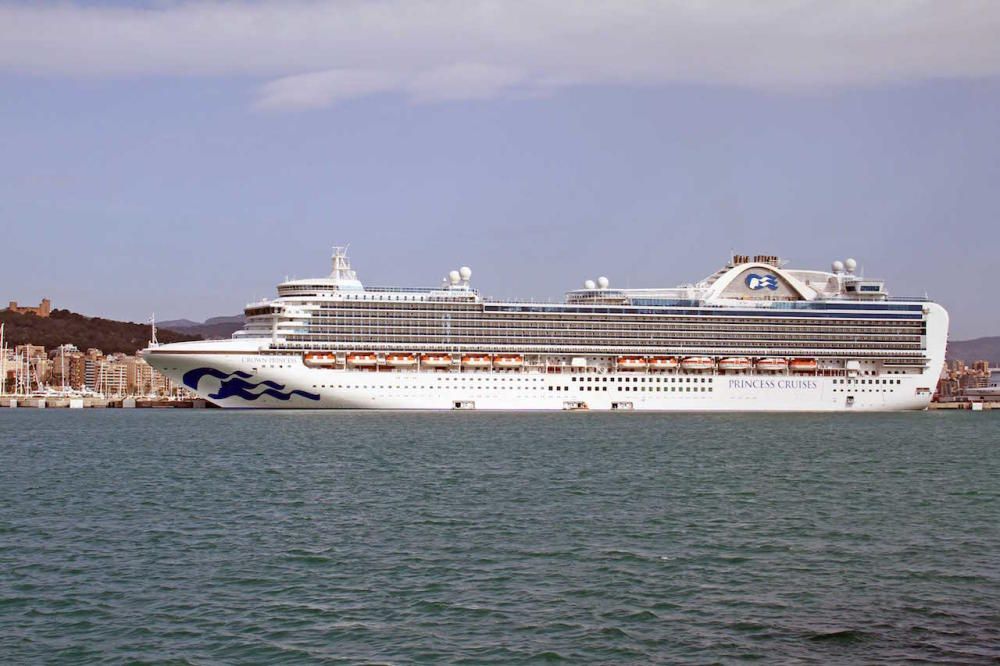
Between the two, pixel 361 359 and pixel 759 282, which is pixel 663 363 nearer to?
pixel 759 282

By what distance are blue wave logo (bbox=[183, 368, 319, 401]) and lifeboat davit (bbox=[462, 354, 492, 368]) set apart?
11.3m

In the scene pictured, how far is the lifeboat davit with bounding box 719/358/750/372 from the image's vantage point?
289ft

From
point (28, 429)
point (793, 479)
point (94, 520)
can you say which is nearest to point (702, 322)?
point (28, 429)

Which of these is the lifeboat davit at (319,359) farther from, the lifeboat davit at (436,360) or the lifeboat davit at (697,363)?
the lifeboat davit at (697,363)

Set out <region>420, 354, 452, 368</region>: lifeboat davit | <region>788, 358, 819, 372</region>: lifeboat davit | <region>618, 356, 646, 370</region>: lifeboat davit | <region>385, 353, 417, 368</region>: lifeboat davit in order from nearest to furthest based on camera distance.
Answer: <region>385, 353, 417, 368</region>: lifeboat davit → <region>420, 354, 452, 368</region>: lifeboat davit → <region>618, 356, 646, 370</region>: lifeboat davit → <region>788, 358, 819, 372</region>: lifeboat davit

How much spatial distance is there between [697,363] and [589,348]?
8.35 m

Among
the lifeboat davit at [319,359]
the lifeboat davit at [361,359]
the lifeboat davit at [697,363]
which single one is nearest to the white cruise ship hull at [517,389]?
the lifeboat davit at [697,363]

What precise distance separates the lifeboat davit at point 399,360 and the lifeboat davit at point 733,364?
23.8 meters

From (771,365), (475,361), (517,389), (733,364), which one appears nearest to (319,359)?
(475,361)

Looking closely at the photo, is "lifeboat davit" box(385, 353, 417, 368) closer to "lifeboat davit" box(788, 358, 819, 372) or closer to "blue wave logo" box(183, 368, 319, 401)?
"blue wave logo" box(183, 368, 319, 401)

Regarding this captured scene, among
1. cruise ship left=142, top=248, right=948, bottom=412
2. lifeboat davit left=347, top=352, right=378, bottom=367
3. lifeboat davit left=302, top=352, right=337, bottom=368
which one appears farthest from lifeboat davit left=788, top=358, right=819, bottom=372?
lifeboat davit left=302, top=352, right=337, bottom=368

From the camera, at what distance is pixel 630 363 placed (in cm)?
8669

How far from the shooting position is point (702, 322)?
89.1m

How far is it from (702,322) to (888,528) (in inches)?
2500
